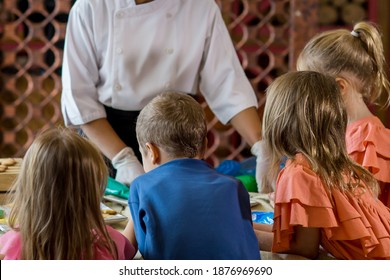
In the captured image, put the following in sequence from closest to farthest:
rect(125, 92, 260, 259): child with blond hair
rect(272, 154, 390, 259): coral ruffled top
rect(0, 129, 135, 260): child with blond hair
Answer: rect(0, 129, 135, 260): child with blond hair, rect(125, 92, 260, 259): child with blond hair, rect(272, 154, 390, 259): coral ruffled top

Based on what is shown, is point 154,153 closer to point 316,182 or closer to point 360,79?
point 316,182

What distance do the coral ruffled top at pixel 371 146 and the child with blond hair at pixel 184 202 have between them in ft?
1.66

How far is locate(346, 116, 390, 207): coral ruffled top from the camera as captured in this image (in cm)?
205

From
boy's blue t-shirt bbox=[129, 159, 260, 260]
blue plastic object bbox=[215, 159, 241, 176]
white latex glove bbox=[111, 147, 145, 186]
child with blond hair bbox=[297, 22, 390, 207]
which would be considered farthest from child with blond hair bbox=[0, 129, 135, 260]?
blue plastic object bbox=[215, 159, 241, 176]

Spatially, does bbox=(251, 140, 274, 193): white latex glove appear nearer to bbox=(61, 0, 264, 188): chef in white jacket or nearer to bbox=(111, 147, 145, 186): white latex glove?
bbox=(61, 0, 264, 188): chef in white jacket

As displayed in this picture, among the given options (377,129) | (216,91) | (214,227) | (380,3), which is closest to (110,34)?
(216,91)

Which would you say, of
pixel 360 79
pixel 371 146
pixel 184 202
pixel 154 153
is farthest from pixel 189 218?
pixel 360 79

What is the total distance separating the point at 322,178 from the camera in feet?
5.72

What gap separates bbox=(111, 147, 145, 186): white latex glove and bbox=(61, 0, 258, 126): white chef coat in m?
0.18

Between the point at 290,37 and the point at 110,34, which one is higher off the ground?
the point at 110,34

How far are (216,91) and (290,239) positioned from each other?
929mm

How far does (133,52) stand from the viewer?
247cm

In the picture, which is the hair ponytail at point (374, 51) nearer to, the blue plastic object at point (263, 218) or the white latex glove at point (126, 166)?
the blue plastic object at point (263, 218)
